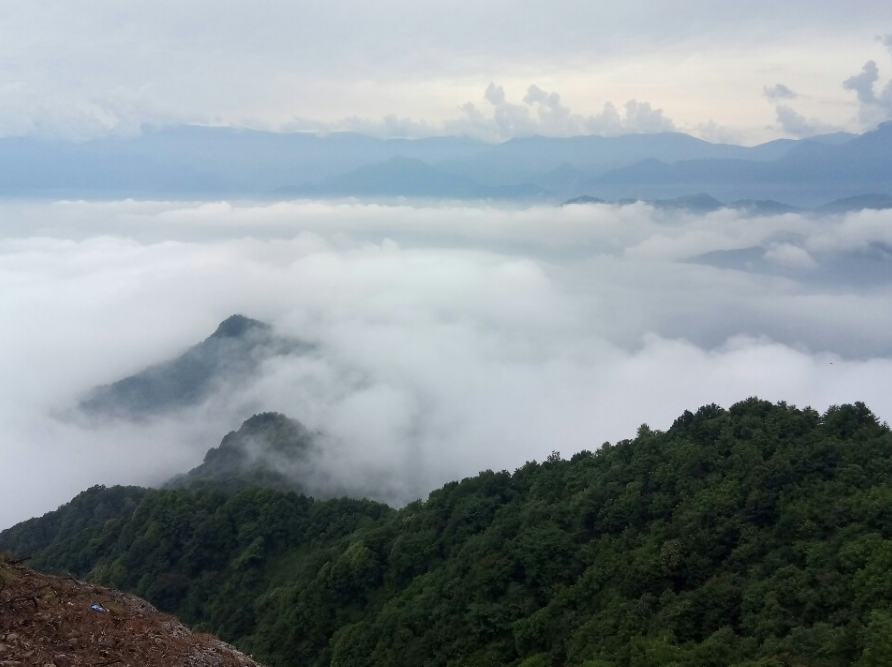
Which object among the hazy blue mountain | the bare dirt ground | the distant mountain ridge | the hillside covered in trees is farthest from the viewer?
the hazy blue mountain

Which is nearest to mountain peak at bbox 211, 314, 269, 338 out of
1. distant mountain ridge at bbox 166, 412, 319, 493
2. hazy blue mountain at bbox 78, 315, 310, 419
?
hazy blue mountain at bbox 78, 315, 310, 419

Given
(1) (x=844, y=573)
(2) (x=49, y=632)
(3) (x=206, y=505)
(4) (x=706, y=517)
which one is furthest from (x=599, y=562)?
(3) (x=206, y=505)

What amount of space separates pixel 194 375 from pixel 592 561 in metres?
93.1

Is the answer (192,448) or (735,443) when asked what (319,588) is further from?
(192,448)

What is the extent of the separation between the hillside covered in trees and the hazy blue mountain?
6591cm

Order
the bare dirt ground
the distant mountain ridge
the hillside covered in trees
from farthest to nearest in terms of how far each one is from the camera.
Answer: the distant mountain ridge, the hillside covered in trees, the bare dirt ground

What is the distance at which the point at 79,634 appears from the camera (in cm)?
1039

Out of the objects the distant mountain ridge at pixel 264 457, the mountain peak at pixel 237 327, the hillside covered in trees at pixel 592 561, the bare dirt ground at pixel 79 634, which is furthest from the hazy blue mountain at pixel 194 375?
the bare dirt ground at pixel 79 634

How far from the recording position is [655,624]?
18.6 metres

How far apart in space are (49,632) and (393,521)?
2295 cm

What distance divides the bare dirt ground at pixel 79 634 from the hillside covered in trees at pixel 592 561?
1122cm

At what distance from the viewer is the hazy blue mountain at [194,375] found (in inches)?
3952

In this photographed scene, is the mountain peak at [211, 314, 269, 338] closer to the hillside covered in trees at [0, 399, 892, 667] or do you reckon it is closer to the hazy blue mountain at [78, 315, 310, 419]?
the hazy blue mountain at [78, 315, 310, 419]

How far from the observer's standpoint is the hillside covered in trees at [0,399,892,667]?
56.7ft
